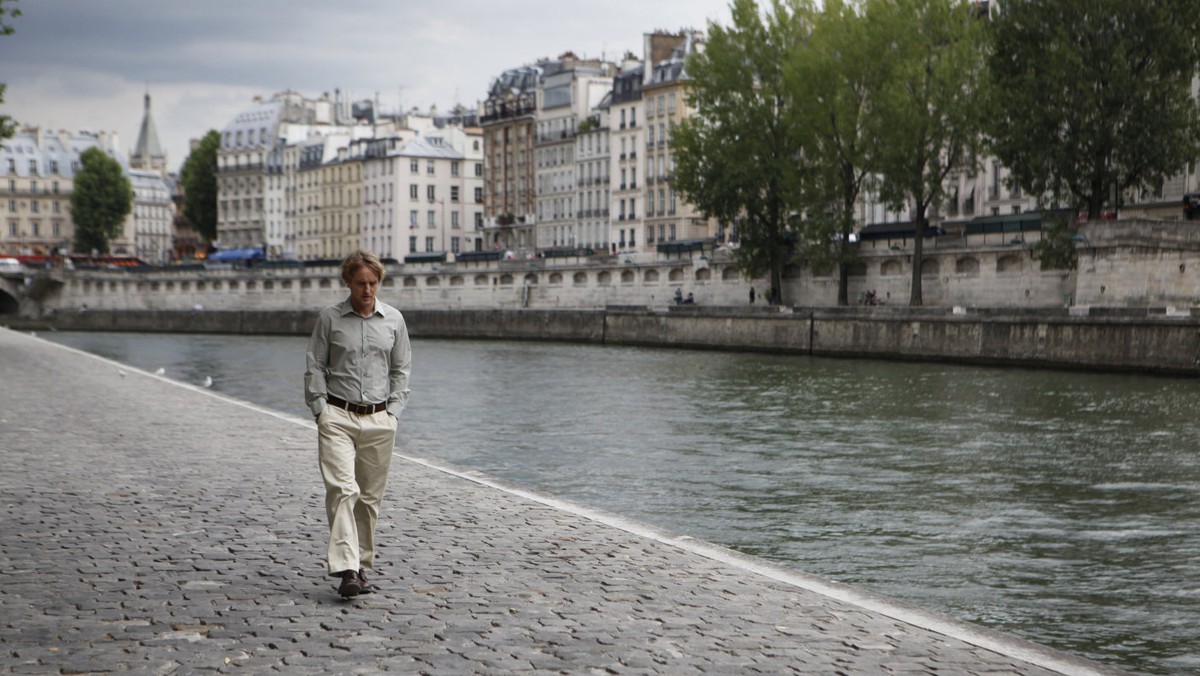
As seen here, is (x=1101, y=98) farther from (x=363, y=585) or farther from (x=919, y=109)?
(x=363, y=585)

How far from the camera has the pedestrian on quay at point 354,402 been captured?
28.9 feet

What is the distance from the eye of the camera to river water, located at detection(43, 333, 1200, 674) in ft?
41.9

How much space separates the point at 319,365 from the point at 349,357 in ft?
0.61

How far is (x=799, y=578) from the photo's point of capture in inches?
399

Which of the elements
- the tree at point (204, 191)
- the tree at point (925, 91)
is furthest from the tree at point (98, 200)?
the tree at point (925, 91)

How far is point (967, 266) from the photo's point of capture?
205 ft

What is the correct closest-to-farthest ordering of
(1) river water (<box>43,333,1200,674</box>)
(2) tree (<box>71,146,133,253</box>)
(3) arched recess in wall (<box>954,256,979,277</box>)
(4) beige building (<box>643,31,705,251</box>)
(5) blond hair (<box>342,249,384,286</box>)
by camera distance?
(5) blond hair (<box>342,249,384,286</box>), (1) river water (<box>43,333,1200,674</box>), (3) arched recess in wall (<box>954,256,979,277</box>), (4) beige building (<box>643,31,705,251</box>), (2) tree (<box>71,146,133,253</box>)

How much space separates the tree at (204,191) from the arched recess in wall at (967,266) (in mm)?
109934

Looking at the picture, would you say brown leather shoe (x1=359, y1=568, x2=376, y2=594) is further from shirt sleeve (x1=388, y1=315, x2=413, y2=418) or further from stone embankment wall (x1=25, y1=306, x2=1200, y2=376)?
stone embankment wall (x1=25, y1=306, x2=1200, y2=376)

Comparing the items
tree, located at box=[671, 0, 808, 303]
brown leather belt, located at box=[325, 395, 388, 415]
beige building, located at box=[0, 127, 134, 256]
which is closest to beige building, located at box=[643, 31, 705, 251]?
tree, located at box=[671, 0, 808, 303]

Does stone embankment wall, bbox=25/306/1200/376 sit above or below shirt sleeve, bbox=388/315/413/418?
below

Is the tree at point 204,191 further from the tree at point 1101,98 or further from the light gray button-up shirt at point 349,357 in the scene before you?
the light gray button-up shirt at point 349,357

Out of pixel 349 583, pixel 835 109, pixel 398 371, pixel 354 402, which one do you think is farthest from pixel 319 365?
pixel 835 109

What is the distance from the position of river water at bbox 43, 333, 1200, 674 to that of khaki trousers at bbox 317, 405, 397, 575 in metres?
4.38
